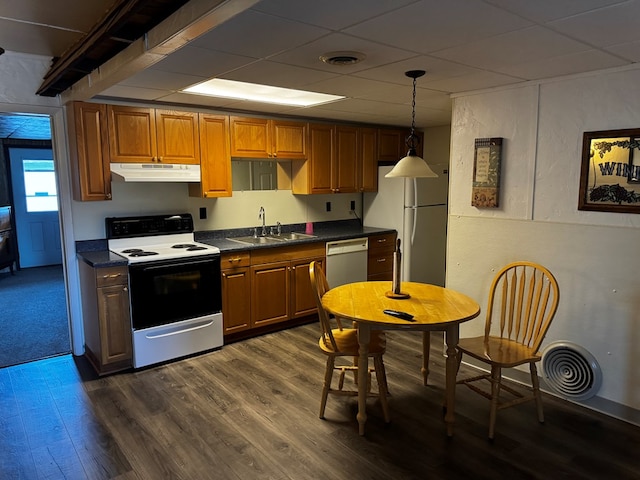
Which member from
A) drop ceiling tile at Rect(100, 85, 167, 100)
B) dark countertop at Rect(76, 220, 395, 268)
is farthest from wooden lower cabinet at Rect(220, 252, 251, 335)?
drop ceiling tile at Rect(100, 85, 167, 100)

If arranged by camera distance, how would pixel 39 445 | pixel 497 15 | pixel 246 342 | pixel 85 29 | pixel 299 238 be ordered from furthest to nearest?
pixel 299 238, pixel 246 342, pixel 85 29, pixel 39 445, pixel 497 15

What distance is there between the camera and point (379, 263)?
5137 mm

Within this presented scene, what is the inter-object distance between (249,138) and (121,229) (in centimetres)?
143

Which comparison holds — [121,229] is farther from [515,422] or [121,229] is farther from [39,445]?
[515,422]

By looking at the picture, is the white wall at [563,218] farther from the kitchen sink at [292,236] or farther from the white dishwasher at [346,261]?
the kitchen sink at [292,236]

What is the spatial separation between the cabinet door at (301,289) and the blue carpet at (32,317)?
6.81 feet

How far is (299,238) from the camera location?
14.9ft

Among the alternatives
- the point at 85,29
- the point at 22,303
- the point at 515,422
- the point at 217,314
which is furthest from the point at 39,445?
the point at 22,303

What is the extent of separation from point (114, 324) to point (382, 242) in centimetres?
292

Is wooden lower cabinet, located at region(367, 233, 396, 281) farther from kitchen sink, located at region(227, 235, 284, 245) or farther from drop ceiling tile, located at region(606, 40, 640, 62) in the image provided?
drop ceiling tile, located at region(606, 40, 640, 62)

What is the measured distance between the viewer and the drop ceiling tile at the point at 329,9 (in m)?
1.68

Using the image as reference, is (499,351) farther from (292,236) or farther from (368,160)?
(368,160)

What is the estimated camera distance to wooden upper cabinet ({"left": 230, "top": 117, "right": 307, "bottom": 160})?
13.8ft

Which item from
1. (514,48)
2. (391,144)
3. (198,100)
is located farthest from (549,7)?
(391,144)
